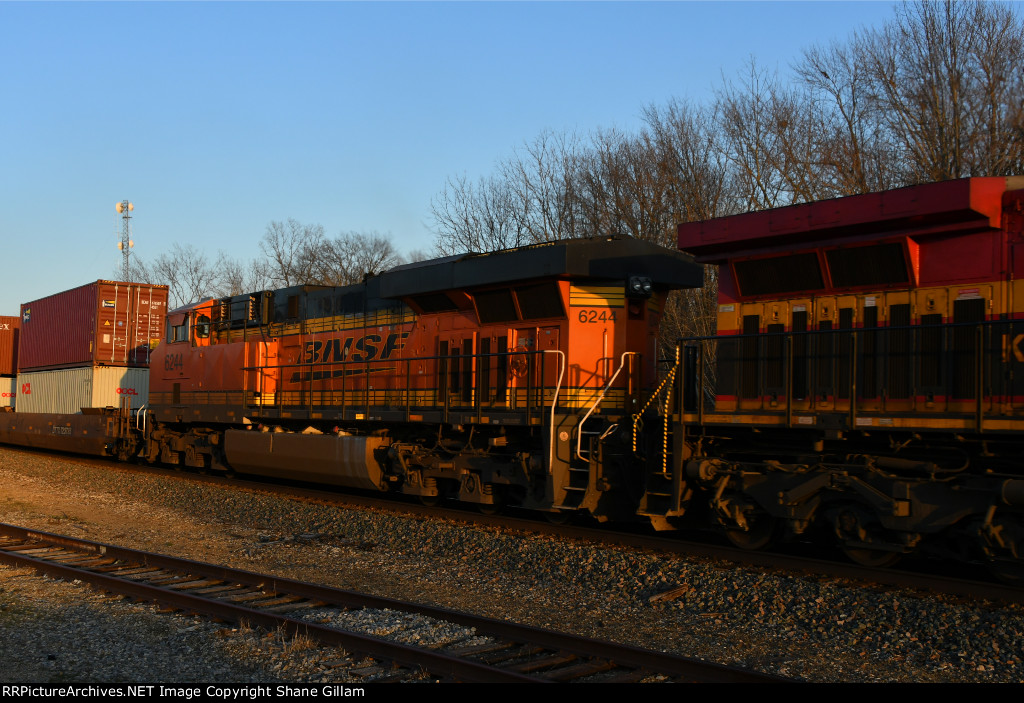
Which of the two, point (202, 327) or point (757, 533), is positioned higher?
point (202, 327)

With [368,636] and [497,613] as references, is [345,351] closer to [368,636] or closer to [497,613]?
[497,613]

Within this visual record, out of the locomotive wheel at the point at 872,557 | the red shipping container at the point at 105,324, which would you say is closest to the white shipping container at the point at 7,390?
the red shipping container at the point at 105,324

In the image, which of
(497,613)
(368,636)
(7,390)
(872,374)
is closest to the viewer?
(368,636)

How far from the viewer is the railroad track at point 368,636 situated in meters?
5.27

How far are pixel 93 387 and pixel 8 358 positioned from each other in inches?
396

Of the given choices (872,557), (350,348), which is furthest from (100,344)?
(872,557)

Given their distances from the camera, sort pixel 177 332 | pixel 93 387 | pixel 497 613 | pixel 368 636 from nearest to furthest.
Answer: pixel 368 636 < pixel 497 613 < pixel 177 332 < pixel 93 387

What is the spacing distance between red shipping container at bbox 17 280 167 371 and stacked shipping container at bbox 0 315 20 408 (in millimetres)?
5010

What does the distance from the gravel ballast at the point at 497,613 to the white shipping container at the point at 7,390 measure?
21.1 metres

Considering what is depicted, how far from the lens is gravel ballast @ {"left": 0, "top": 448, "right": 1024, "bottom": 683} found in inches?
221

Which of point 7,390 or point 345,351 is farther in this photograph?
point 7,390

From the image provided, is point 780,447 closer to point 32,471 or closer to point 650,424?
point 650,424

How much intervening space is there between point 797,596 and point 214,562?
20.2 feet

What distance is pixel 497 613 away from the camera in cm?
716
